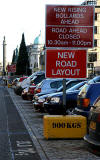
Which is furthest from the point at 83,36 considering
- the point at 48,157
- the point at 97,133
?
the point at 97,133

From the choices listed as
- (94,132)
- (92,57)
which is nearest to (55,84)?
(94,132)

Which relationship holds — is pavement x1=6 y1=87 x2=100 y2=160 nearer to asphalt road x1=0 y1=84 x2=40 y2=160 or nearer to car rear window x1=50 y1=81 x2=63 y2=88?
asphalt road x1=0 y1=84 x2=40 y2=160

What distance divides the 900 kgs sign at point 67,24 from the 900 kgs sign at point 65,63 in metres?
0.27

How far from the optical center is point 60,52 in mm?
12398

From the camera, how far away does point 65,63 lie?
488 inches

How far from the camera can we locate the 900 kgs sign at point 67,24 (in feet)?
40.3

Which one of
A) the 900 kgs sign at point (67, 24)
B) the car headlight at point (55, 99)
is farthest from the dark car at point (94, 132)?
the car headlight at point (55, 99)

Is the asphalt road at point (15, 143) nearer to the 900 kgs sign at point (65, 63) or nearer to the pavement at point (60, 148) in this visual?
the pavement at point (60, 148)

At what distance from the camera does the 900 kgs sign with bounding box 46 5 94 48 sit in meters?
12.3

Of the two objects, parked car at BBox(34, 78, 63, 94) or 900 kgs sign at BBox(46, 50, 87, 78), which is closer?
900 kgs sign at BBox(46, 50, 87, 78)

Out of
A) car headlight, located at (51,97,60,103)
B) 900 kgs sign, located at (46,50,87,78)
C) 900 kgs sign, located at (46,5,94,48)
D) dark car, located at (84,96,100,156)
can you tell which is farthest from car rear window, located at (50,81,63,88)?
dark car, located at (84,96,100,156)

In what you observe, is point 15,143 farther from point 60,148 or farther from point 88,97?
point 88,97

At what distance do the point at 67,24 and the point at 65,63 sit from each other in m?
1.09

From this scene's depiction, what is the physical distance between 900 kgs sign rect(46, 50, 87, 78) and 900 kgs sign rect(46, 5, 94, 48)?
272 millimetres
